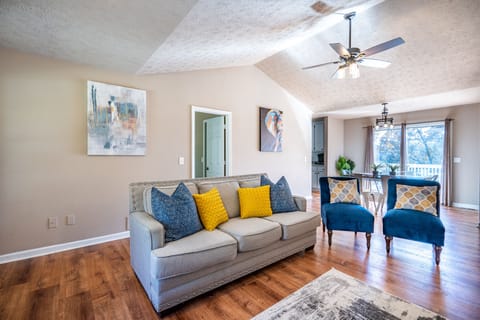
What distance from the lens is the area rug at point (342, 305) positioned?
1595 mm

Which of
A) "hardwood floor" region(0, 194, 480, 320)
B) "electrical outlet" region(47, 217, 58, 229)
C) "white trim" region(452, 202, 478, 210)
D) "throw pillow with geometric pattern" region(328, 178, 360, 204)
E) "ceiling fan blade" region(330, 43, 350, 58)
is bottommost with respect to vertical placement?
"hardwood floor" region(0, 194, 480, 320)

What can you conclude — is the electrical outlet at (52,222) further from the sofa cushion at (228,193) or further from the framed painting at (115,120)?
the sofa cushion at (228,193)

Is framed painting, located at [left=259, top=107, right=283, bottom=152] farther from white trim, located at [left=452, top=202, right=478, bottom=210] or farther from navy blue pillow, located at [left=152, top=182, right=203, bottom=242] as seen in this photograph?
white trim, located at [left=452, top=202, right=478, bottom=210]

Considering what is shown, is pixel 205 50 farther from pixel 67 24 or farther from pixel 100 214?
pixel 100 214

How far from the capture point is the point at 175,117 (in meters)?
3.71

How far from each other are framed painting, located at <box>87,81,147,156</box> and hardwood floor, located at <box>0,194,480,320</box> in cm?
136

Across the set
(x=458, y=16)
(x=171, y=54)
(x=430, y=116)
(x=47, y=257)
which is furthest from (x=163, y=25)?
(x=430, y=116)

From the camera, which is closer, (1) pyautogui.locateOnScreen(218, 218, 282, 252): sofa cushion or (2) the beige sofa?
(2) the beige sofa

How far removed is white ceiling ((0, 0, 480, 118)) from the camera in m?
1.91

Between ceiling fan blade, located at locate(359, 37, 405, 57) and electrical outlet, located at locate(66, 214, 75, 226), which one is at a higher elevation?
ceiling fan blade, located at locate(359, 37, 405, 57)

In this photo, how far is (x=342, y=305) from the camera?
1.69 m

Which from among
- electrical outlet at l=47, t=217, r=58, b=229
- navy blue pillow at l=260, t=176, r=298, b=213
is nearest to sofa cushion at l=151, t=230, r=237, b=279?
navy blue pillow at l=260, t=176, r=298, b=213

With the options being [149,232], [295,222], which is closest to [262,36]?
[295,222]

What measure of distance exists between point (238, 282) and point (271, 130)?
3622mm
